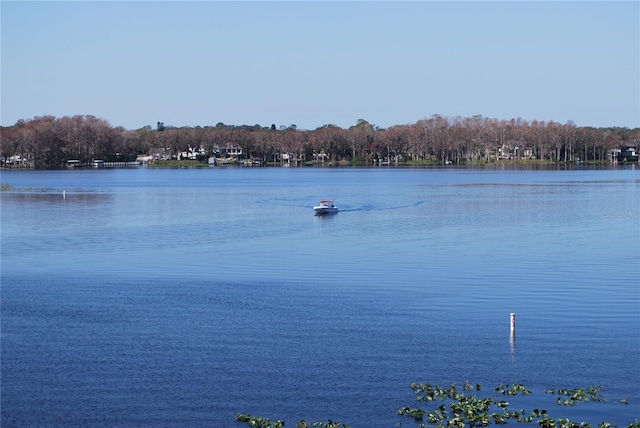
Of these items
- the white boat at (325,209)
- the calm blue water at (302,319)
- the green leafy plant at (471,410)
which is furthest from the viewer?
the white boat at (325,209)

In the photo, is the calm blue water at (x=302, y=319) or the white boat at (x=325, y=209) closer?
the calm blue water at (x=302, y=319)

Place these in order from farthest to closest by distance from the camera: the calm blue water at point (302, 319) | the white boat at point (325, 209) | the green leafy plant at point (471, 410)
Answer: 1. the white boat at point (325, 209)
2. the calm blue water at point (302, 319)
3. the green leafy plant at point (471, 410)

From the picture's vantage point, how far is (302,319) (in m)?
22.1

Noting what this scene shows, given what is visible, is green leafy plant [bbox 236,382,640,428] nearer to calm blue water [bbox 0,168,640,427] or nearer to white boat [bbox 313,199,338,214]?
calm blue water [bbox 0,168,640,427]

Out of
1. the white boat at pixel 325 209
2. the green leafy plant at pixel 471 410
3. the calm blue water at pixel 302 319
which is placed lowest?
the green leafy plant at pixel 471 410

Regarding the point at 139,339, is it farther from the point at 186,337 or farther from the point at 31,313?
the point at 31,313

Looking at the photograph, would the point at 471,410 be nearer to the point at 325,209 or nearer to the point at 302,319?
the point at 302,319

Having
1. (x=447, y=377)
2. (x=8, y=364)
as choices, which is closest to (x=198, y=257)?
(x=8, y=364)

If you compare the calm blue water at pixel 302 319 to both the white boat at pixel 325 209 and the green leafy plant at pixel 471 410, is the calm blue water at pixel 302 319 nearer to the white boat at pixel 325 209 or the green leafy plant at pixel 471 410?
the green leafy plant at pixel 471 410

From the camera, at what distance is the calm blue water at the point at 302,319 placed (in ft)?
52.2

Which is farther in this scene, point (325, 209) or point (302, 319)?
point (325, 209)

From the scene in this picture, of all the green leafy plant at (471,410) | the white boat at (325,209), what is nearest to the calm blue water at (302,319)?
the green leafy plant at (471,410)

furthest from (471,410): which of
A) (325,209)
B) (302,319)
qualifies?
(325,209)

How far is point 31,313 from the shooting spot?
22.8m
